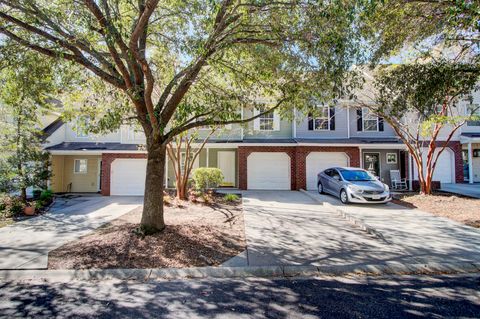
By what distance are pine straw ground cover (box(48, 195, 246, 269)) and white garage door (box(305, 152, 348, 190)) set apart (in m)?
9.23

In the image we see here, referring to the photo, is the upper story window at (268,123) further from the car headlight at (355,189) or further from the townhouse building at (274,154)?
the car headlight at (355,189)

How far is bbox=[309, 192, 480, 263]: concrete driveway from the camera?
5652 mm

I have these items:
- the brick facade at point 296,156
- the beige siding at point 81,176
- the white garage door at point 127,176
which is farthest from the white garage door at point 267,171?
the beige siding at point 81,176

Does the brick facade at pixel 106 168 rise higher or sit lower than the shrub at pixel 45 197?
higher

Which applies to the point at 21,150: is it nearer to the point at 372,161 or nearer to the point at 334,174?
the point at 334,174

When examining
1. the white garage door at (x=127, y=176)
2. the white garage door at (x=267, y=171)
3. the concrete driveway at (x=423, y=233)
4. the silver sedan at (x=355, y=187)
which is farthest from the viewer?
the white garage door at (x=267, y=171)

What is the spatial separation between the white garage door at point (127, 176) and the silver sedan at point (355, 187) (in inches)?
439

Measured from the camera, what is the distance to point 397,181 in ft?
55.7

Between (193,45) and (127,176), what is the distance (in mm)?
12267

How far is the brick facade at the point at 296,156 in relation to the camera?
1633 centimetres

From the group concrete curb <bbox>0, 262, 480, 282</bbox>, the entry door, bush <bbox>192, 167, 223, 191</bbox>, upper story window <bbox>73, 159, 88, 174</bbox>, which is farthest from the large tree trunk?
upper story window <bbox>73, 159, 88, 174</bbox>

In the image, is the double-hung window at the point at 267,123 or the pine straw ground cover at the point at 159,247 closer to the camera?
the pine straw ground cover at the point at 159,247

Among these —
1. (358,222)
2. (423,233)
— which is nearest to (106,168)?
(358,222)

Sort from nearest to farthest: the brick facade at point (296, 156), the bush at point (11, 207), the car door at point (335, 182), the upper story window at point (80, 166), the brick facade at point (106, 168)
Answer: the bush at point (11, 207)
the car door at point (335, 182)
the brick facade at point (106, 168)
the brick facade at point (296, 156)
the upper story window at point (80, 166)
